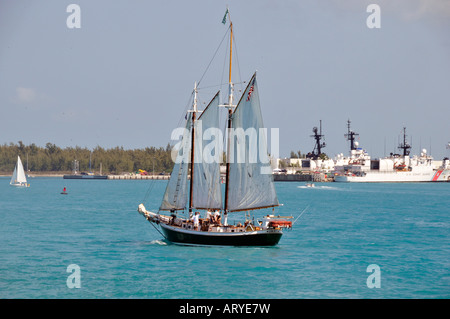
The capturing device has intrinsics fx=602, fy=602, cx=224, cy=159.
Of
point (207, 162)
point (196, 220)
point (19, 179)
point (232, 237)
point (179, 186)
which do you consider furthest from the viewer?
point (19, 179)

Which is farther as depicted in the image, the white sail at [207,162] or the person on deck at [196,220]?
the white sail at [207,162]

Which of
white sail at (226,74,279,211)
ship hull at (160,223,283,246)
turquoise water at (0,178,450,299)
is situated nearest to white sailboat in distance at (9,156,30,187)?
turquoise water at (0,178,450,299)

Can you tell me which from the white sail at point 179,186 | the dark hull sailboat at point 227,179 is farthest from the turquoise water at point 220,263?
the white sail at point 179,186

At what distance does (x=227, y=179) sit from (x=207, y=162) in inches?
107

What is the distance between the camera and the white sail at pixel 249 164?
151 ft

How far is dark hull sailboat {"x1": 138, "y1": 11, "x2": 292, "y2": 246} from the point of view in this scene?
1784 inches

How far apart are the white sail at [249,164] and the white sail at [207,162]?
1312mm

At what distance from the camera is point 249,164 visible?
46625mm

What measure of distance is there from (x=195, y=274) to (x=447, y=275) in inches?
646

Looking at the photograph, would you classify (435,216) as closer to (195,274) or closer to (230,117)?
(230,117)

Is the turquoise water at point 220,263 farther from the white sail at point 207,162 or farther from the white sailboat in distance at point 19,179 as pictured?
the white sailboat in distance at point 19,179

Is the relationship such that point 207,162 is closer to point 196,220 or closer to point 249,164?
point 249,164

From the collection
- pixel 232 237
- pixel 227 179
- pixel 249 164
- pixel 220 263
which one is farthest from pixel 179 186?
Answer: pixel 220 263
